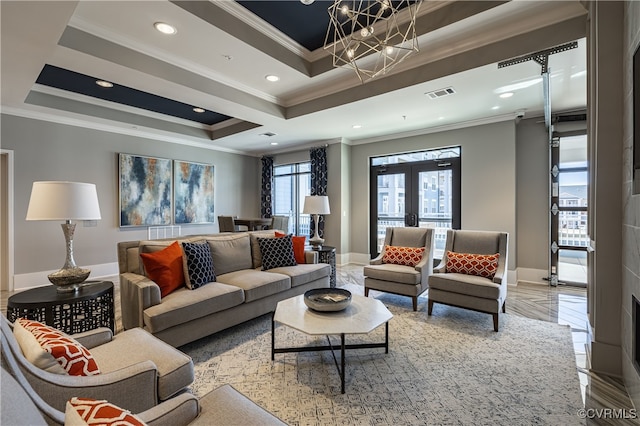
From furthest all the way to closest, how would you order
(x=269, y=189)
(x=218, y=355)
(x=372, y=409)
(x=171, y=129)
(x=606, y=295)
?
1. (x=269, y=189)
2. (x=171, y=129)
3. (x=218, y=355)
4. (x=606, y=295)
5. (x=372, y=409)

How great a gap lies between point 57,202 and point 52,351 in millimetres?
1465

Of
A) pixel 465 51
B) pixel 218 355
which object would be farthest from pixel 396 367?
pixel 465 51

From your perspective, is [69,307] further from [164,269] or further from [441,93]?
[441,93]

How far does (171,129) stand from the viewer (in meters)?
5.89

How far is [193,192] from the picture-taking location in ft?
21.5

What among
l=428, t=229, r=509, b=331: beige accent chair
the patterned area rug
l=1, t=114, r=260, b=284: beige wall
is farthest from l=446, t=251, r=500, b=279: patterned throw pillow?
l=1, t=114, r=260, b=284: beige wall

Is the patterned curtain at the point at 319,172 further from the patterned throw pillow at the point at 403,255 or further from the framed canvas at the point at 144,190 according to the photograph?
the framed canvas at the point at 144,190

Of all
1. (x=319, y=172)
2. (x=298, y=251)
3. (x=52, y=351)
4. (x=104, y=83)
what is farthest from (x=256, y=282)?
(x=319, y=172)

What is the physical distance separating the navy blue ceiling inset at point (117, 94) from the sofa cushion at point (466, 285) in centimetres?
463

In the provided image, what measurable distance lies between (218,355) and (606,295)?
3.18m

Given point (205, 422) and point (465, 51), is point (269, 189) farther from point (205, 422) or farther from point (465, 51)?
point (205, 422)

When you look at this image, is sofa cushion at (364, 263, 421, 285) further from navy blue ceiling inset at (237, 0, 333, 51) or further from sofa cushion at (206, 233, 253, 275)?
navy blue ceiling inset at (237, 0, 333, 51)

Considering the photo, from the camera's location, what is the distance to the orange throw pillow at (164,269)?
262 cm

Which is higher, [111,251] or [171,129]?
[171,129]
